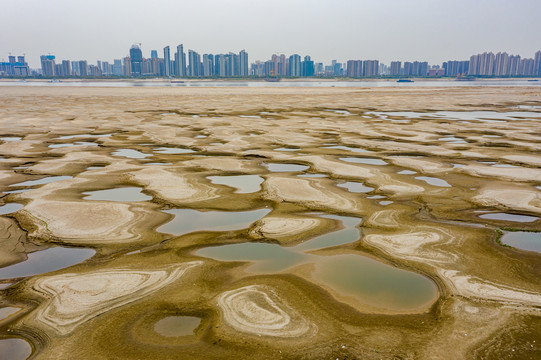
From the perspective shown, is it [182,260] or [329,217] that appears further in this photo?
[329,217]

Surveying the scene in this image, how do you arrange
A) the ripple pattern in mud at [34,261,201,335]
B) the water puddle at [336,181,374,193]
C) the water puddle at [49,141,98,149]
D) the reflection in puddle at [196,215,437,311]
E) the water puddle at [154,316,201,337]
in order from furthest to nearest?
the water puddle at [49,141,98,149] < the water puddle at [336,181,374,193] < the reflection in puddle at [196,215,437,311] < the ripple pattern in mud at [34,261,201,335] < the water puddle at [154,316,201,337]

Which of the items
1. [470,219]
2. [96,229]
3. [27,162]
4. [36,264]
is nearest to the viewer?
[36,264]

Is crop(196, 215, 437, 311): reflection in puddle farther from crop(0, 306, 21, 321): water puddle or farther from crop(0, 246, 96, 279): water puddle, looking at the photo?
crop(0, 306, 21, 321): water puddle

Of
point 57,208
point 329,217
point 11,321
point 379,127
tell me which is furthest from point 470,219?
point 379,127

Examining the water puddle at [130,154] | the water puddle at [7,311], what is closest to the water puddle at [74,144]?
the water puddle at [130,154]

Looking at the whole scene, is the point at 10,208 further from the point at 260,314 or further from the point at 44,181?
the point at 260,314

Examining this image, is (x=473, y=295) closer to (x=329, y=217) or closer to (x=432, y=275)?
(x=432, y=275)

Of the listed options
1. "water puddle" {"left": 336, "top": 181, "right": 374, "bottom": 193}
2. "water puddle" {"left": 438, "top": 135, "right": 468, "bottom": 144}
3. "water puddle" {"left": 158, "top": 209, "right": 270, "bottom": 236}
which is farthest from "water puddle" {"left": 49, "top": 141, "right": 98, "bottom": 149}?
"water puddle" {"left": 438, "top": 135, "right": 468, "bottom": 144}
